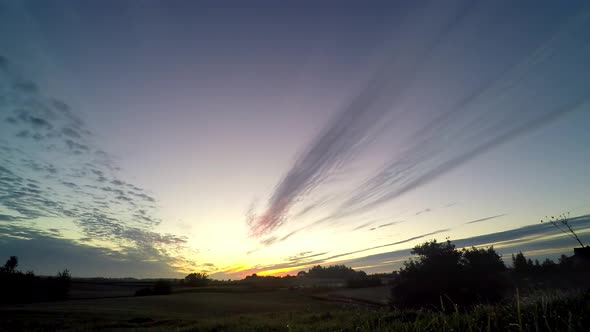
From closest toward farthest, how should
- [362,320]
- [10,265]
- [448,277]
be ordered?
[362,320]
[448,277]
[10,265]

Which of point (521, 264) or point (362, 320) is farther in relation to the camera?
point (521, 264)

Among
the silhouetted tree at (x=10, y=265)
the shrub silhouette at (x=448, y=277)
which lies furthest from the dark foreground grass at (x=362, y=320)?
the silhouetted tree at (x=10, y=265)

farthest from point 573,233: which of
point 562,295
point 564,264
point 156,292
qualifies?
point 156,292

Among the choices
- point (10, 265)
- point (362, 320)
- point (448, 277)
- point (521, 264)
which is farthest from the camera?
point (10, 265)

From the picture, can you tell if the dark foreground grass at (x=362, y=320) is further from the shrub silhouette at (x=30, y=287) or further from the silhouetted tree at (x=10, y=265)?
the silhouetted tree at (x=10, y=265)

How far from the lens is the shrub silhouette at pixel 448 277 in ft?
151

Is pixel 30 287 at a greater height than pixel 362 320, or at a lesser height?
lesser

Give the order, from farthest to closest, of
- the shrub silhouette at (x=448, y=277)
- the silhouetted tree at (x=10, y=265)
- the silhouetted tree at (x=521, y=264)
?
the silhouetted tree at (x=10, y=265)
the silhouetted tree at (x=521, y=264)
the shrub silhouette at (x=448, y=277)

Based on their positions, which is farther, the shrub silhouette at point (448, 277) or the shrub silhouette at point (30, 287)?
the shrub silhouette at point (30, 287)

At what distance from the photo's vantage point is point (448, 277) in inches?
1866

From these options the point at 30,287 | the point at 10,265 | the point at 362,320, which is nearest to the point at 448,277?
the point at 362,320

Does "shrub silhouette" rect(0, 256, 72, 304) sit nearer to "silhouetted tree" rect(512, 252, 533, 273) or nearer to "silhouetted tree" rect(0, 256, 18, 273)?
"silhouetted tree" rect(0, 256, 18, 273)

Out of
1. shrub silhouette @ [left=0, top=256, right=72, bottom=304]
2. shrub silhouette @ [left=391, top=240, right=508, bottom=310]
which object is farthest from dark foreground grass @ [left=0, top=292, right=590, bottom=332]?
shrub silhouette @ [left=0, top=256, right=72, bottom=304]

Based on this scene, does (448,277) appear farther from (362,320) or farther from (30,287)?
(30,287)
